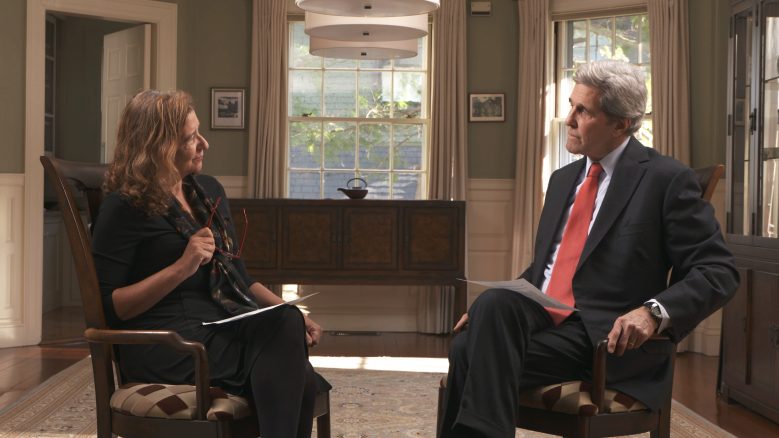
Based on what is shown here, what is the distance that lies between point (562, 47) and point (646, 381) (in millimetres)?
5603

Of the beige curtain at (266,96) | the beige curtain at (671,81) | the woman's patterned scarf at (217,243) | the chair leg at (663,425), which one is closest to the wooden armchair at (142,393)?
the woman's patterned scarf at (217,243)

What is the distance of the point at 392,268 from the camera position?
752 centimetres

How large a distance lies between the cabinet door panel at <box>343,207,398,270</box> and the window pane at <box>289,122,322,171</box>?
945mm

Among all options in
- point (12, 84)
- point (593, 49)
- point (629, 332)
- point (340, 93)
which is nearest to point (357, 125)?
point (340, 93)

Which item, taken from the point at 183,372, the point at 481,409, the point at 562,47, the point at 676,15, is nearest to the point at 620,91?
the point at 481,409

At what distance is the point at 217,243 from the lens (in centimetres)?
293

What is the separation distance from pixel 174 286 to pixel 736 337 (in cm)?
355

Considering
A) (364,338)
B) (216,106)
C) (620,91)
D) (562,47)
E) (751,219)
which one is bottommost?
(364,338)

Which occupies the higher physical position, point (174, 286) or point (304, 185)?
point (304, 185)

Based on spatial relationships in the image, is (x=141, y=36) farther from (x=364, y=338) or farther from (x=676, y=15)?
(x=676, y=15)

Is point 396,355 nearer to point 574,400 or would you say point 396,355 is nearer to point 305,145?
point 305,145

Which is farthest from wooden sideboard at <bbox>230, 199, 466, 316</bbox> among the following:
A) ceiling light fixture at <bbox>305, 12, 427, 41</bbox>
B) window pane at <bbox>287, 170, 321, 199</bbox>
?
ceiling light fixture at <bbox>305, 12, 427, 41</bbox>

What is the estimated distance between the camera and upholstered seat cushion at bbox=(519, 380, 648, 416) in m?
2.62

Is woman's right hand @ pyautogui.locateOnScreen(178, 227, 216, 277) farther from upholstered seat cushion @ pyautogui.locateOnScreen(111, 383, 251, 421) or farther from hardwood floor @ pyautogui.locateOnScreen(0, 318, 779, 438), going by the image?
hardwood floor @ pyautogui.locateOnScreen(0, 318, 779, 438)
